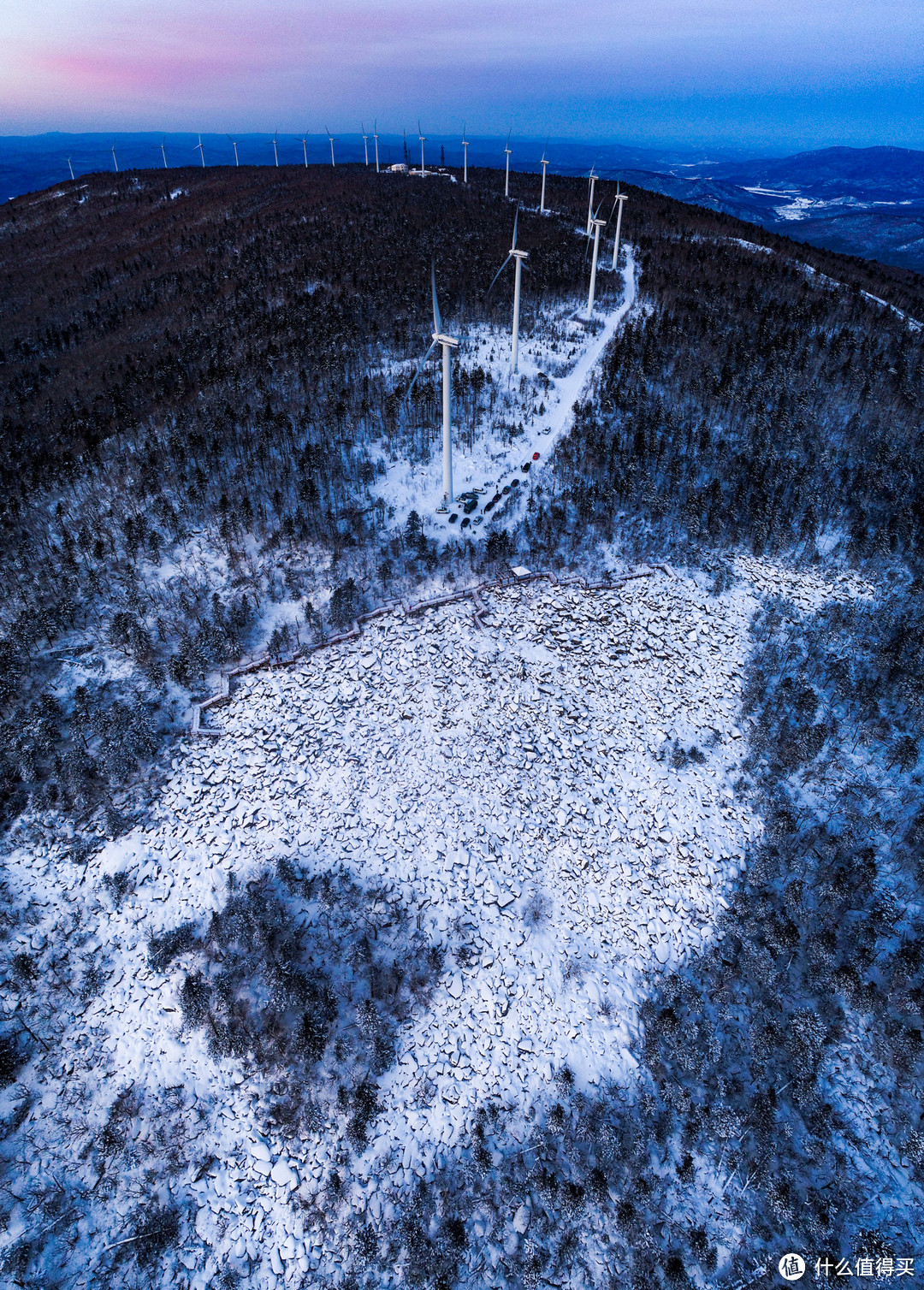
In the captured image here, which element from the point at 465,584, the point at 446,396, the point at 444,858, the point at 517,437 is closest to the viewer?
the point at 444,858

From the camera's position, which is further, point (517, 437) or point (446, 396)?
point (517, 437)

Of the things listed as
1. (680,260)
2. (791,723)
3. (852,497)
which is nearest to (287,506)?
(791,723)

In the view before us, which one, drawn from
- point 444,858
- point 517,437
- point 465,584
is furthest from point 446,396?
point 444,858

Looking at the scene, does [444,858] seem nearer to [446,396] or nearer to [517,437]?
[446,396]

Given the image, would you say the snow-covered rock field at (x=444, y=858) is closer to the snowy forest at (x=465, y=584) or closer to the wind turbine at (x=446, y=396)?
the snowy forest at (x=465, y=584)

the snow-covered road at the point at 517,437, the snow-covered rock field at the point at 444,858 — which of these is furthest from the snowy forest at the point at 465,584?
the snow-covered road at the point at 517,437
